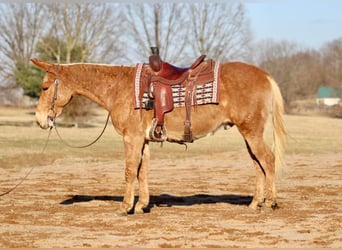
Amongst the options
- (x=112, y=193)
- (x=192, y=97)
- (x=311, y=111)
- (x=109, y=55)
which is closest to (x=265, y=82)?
(x=192, y=97)

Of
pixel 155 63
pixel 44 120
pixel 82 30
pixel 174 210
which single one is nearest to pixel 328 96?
pixel 82 30

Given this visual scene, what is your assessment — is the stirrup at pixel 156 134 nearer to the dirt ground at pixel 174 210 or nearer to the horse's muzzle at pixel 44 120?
the dirt ground at pixel 174 210

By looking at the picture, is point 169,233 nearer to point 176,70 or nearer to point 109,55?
point 176,70

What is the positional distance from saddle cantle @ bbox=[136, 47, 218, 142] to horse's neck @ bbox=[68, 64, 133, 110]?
1.45 ft

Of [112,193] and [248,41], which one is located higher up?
[248,41]

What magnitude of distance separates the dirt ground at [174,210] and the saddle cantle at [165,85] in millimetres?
1361

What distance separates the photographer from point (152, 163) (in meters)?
19.7

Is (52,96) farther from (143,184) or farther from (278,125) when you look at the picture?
(278,125)

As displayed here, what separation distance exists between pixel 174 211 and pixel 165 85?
2.02m

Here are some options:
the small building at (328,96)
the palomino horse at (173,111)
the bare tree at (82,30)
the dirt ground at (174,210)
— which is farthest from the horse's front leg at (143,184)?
the small building at (328,96)

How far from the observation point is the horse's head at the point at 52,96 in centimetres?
1001

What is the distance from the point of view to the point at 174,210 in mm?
10172

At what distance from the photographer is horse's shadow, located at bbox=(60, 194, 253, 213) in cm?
1110

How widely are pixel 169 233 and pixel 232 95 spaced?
110 inches
